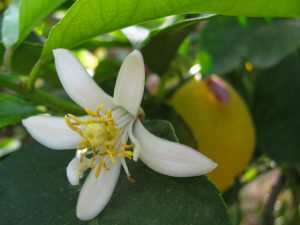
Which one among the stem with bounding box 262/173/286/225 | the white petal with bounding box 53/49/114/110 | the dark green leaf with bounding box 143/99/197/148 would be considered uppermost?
the white petal with bounding box 53/49/114/110

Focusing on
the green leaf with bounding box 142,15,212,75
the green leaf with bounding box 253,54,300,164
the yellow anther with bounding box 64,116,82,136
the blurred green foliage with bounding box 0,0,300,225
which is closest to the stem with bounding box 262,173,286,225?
the blurred green foliage with bounding box 0,0,300,225

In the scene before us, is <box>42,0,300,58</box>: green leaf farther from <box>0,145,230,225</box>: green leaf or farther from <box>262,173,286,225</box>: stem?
<box>262,173,286,225</box>: stem

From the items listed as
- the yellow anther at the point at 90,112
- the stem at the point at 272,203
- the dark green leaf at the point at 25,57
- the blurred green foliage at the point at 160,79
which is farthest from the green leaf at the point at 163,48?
the stem at the point at 272,203

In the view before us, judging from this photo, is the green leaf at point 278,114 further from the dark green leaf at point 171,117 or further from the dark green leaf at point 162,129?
the dark green leaf at point 162,129

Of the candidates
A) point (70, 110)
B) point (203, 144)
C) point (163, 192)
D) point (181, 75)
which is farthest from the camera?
point (181, 75)

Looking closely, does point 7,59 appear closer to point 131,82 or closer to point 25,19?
point 25,19

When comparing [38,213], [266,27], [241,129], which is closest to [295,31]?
[266,27]

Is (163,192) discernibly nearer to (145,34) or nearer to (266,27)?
(145,34)
